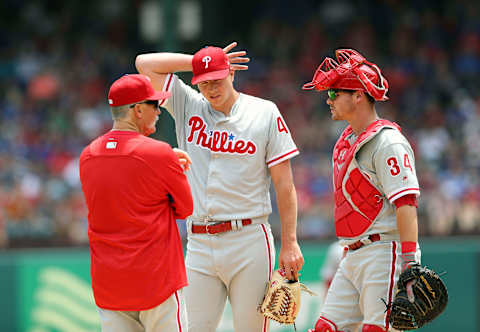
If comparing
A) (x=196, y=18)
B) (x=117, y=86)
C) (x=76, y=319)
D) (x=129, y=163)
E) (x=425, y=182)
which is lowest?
(x=76, y=319)

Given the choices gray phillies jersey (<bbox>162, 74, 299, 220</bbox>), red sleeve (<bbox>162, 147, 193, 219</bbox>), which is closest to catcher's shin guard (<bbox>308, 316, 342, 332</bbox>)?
gray phillies jersey (<bbox>162, 74, 299, 220</bbox>)

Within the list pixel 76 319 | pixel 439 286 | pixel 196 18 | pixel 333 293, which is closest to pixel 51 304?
pixel 76 319

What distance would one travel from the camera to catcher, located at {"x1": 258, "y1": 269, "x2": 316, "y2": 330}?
4.24m

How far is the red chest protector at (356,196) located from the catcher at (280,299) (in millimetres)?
430

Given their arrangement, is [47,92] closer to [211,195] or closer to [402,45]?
[402,45]

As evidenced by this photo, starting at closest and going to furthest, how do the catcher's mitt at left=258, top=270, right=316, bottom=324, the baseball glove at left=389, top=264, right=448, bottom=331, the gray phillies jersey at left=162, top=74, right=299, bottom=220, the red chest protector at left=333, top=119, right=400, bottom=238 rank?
the baseball glove at left=389, top=264, right=448, bottom=331 → the red chest protector at left=333, top=119, right=400, bottom=238 → the catcher's mitt at left=258, top=270, right=316, bottom=324 → the gray phillies jersey at left=162, top=74, right=299, bottom=220

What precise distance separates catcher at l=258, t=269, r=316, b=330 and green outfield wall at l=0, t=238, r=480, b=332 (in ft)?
12.1

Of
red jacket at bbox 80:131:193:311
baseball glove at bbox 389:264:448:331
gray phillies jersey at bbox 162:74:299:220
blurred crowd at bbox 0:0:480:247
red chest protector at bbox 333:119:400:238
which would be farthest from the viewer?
blurred crowd at bbox 0:0:480:247

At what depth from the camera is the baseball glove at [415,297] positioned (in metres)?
3.76

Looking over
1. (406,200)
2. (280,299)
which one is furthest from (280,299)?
(406,200)

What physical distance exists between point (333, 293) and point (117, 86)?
5.52 ft

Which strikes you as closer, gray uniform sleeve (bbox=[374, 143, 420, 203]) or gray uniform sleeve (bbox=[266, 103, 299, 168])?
gray uniform sleeve (bbox=[374, 143, 420, 203])

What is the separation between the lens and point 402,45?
15.5m

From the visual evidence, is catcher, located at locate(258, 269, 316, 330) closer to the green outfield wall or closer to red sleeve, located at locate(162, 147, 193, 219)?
red sleeve, located at locate(162, 147, 193, 219)
